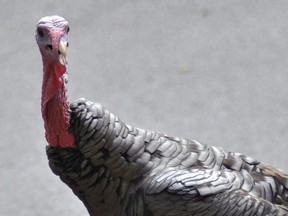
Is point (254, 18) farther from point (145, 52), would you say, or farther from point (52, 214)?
point (52, 214)

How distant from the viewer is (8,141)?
138 inches

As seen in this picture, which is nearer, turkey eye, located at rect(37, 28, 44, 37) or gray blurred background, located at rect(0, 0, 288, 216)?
turkey eye, located at rect(37, 28, 44, 37)

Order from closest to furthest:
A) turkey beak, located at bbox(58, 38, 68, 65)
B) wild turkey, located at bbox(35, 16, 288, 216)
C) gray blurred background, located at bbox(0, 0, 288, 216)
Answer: turkey beak, located at bbox(58, 38, 68, 65), wild turkey, located at bbox(35, 16, 288, 216), gray blurred background, located at bbox(0, 0, 288, 216)

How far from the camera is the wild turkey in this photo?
2209 millimetres

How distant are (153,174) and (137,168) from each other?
53mm

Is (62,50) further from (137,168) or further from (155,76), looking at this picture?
(155,76)

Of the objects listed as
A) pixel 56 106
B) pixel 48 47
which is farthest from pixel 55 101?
pixel 48 47

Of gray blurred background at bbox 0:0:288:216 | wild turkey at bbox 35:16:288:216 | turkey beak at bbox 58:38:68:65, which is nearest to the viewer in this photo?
turkey beak at bbox 58:38:68:65

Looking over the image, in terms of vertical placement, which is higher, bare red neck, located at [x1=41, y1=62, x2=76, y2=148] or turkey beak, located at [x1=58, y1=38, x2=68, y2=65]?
turkey beak, located at [x1=58, y1=38, x2=68, y2=65]

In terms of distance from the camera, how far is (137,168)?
91.0 inches

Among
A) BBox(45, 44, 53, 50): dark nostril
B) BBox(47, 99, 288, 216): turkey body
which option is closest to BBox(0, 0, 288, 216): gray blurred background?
BBox(47, 99, 288, 216): turkey body

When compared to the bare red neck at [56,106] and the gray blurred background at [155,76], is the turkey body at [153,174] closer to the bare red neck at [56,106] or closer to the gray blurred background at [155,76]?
the bare red neck at [56,106]

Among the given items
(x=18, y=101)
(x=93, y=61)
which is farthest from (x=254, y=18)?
(x=18, y=101)

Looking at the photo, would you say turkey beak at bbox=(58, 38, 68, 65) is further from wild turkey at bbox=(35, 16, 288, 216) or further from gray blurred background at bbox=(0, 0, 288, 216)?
gray blurred background at bbox=(0, 0, 288, 216)
